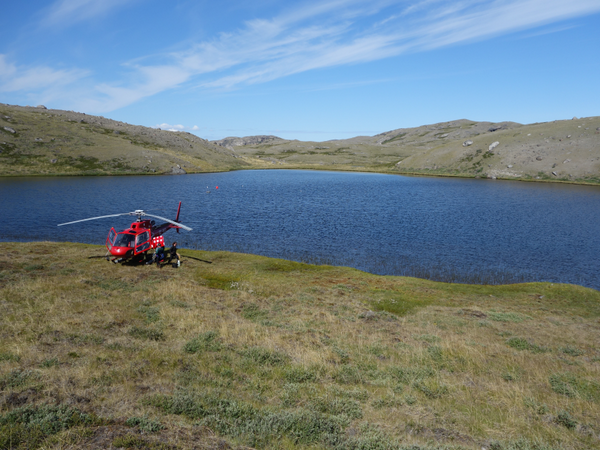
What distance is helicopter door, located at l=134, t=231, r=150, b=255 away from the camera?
30.1 metres

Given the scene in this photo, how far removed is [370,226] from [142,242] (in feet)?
121

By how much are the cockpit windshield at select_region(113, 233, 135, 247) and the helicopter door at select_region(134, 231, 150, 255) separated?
421 mm

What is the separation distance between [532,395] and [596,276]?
3359cm

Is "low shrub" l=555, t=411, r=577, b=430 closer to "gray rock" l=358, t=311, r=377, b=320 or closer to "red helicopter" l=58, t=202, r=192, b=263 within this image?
"gray rock" l=358, t=311, r=377, b=320

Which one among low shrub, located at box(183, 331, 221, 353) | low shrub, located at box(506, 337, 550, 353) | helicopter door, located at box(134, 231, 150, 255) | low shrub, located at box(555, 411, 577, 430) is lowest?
low shrub, located at box(506, 337, 550, 353)

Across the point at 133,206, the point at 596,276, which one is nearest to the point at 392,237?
the point at 596,276

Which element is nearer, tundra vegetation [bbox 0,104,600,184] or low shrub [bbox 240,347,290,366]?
low shrub [bbox 240,347,290,366]

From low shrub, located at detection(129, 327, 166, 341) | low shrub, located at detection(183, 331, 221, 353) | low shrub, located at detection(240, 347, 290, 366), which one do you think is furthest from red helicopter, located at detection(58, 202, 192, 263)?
low shrub, located at detection(240, 347, 290, 366)

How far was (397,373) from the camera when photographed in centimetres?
1366

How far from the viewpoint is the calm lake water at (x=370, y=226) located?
1582 inches

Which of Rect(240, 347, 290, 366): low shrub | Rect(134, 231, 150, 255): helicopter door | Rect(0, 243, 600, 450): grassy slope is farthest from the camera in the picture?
Rect(134, 231, 150, 255): helicopter door

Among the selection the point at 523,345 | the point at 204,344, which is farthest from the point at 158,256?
the point at 523,345

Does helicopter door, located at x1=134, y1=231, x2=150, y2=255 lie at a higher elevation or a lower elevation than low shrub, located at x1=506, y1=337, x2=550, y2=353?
higher

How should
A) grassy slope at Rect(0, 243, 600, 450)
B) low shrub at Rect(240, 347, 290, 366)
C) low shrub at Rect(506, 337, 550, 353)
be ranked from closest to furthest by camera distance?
grassy slope at Rect(0, 243, 600, 450) → low shrub at Rect(240, 347, 290, 366) → low shrub at Rect(506, 337, 550, 353)
